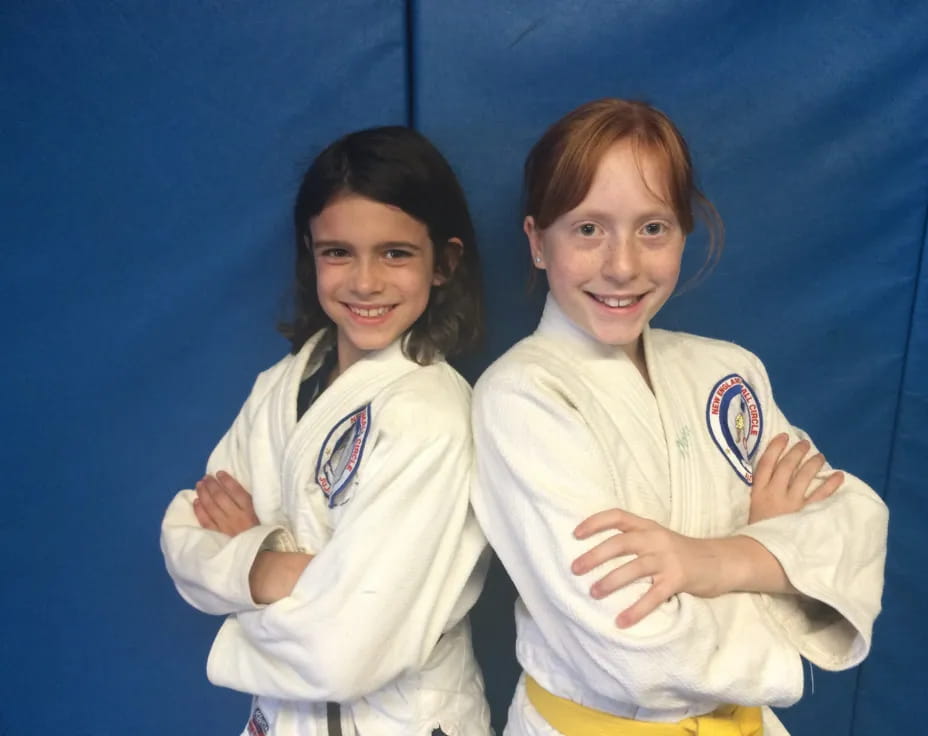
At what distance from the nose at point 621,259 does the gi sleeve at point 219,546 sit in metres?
0.72

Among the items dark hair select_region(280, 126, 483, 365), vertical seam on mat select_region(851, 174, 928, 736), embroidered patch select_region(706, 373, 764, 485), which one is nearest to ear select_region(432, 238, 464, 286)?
dark hair select_region(280, 126, 483, 365)

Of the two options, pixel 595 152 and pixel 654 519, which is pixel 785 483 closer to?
pixel 654 519

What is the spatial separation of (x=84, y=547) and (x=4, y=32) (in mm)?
1085

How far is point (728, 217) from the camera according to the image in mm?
1599

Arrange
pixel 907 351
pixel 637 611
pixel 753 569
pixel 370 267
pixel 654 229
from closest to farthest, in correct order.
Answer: pixel 637 611, pixel 753 569, pixel 654 229, pixel 370 267, pixel 907 351

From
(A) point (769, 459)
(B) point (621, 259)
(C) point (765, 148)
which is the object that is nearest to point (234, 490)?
(B) point (621, 259)

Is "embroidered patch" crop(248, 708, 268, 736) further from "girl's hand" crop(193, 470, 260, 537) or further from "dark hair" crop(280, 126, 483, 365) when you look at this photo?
"dark hair" crop(280, 126, 483, 365)

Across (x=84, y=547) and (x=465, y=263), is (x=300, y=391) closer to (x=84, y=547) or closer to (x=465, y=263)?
(x=465, y=263)

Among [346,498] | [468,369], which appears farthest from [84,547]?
[468,369]

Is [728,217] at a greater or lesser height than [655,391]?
greater

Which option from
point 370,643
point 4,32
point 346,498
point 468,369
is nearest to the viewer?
point 370,643

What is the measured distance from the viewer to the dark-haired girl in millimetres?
1193

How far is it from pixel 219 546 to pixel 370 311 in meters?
0.50

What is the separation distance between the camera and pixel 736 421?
1363mm
